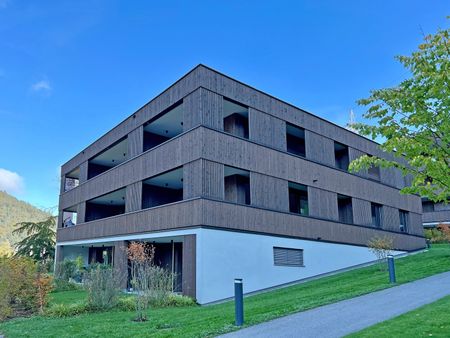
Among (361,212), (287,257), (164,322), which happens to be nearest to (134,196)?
(287,257)

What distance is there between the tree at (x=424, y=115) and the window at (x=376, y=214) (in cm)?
1818

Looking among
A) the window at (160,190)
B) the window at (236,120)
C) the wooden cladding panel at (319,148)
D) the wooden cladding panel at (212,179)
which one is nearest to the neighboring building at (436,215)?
the wooden cladding panel at (319,148)

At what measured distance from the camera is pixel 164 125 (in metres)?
21.7

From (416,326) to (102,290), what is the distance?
9832 millimetres

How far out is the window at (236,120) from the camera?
19203 millimetres

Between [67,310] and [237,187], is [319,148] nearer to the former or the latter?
[237,187]

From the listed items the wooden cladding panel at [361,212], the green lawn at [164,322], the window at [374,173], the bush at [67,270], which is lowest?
the green lawn at [164,322]

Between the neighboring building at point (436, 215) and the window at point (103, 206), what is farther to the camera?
the neighboring building at point (436, 215)

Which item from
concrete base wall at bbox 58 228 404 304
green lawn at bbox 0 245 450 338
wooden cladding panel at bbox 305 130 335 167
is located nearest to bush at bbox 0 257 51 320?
green lawn at bbox 0 245 450 338

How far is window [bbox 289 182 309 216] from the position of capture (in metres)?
21.9

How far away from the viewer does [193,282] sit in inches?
603

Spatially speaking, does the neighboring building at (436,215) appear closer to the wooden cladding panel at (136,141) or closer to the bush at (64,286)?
the wooden cladding panel at (136,141)

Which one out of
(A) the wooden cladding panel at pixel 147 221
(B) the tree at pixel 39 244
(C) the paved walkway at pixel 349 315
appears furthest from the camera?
(B) the tree at pixel 39 244

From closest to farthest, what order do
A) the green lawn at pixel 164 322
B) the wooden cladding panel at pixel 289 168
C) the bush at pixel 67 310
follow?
the green lawn at pixel 164 322 < the bush at pixel 67 310 < the wooden cladding panel at pixel 289 168
